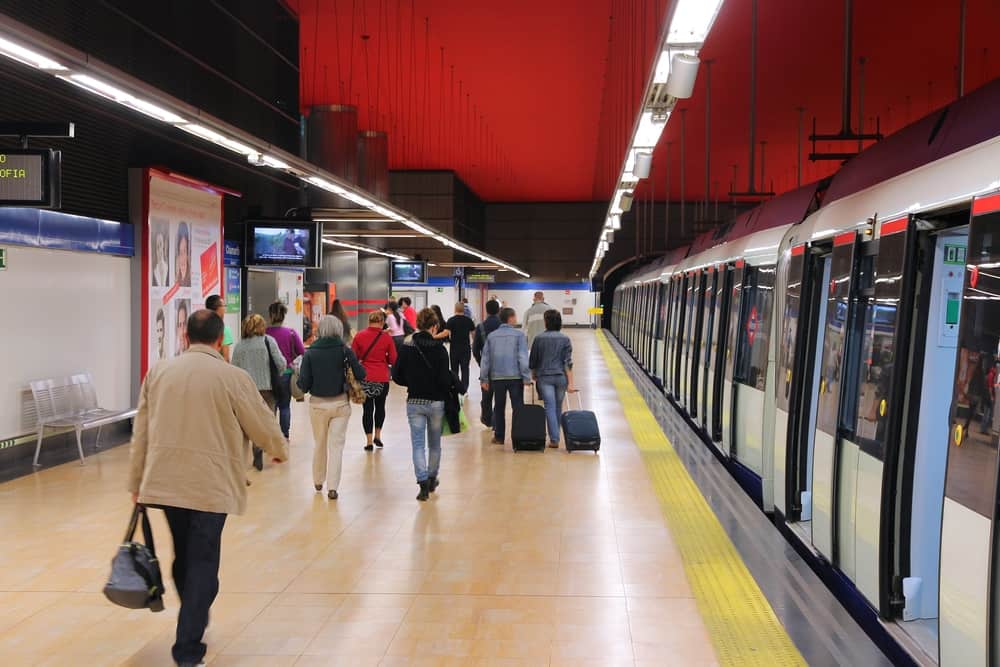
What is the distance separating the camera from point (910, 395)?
165 inches

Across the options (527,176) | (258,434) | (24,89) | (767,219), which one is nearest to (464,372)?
(767,219)

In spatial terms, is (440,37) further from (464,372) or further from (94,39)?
(94,39)

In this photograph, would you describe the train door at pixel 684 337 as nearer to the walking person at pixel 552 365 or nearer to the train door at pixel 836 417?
the walking person at pixel 552 365

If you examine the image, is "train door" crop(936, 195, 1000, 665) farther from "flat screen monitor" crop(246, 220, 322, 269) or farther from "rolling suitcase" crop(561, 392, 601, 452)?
"flat screen monitor" crop(246, 220, 322, 269)

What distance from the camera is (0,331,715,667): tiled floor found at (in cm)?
461

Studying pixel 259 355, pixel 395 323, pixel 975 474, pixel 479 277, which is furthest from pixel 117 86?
pixel 479 277

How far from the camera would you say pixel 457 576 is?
578 cm

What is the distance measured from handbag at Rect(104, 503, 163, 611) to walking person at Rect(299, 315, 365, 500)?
3.89 m

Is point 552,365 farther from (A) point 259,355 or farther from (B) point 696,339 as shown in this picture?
(A) point 259,355

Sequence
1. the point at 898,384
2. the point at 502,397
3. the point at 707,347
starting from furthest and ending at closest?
the point at 707,347
the point at 502,397
the point at 898,384

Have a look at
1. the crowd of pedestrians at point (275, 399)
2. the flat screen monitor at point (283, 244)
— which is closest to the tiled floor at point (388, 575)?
the crowd of pedestrians at point (275, 399)

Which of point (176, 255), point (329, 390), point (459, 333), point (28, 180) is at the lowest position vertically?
point (329, 390)

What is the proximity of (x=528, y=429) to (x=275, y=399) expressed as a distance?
2.80 metres

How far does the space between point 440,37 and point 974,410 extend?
13173 millimetres
